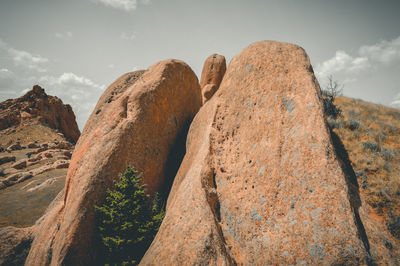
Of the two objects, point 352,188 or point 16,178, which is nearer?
point 352,188

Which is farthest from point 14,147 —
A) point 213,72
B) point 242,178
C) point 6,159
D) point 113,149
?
point 242,178

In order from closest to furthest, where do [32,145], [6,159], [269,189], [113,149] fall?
[269,189] → [113,149] → [6,159] → [32,145]

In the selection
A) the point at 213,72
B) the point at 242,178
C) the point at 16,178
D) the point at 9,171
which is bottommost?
the point at 16,178

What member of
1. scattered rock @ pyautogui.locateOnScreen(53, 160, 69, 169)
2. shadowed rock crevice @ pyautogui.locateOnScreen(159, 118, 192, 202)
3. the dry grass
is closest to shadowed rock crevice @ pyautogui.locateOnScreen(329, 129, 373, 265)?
the dry grass

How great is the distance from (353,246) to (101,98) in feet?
38.2

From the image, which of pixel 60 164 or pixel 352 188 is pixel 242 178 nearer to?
pixel 352 188

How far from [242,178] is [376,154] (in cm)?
507

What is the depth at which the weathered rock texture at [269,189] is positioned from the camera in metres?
4.12

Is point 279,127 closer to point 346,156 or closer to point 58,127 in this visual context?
point 346,156

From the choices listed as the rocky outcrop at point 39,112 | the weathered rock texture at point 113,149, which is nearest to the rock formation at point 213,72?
the weathered rock texture at point 113,149

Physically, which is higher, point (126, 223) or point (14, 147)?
point (14, 147)

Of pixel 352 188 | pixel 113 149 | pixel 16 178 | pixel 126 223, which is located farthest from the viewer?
pixel 16 178

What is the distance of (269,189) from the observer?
5.09 meters

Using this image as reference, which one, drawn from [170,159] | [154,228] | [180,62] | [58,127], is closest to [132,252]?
[154,228]
